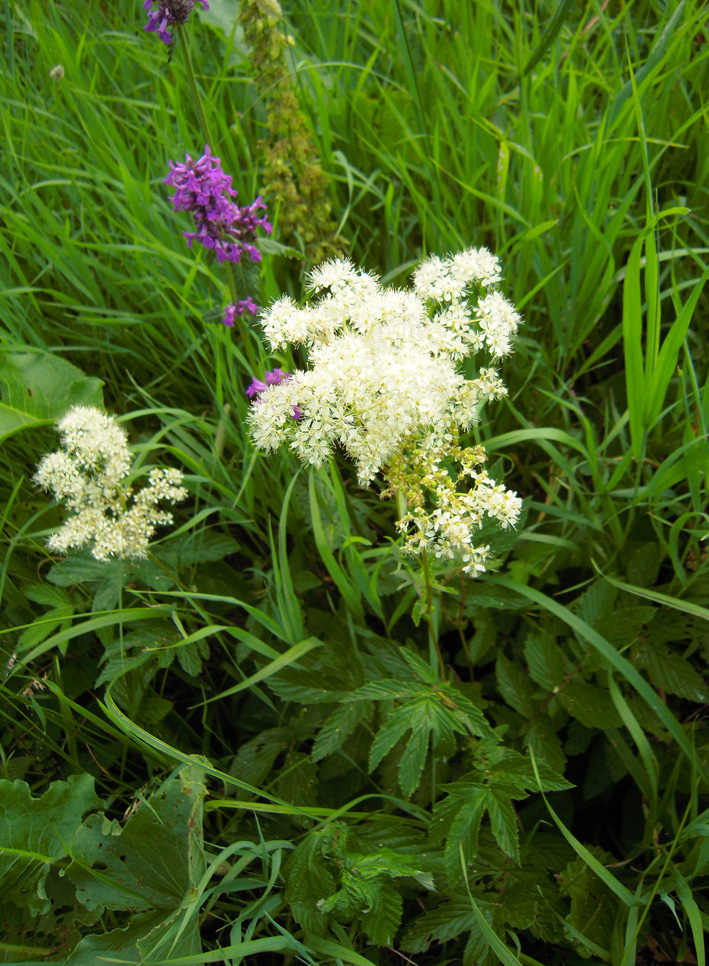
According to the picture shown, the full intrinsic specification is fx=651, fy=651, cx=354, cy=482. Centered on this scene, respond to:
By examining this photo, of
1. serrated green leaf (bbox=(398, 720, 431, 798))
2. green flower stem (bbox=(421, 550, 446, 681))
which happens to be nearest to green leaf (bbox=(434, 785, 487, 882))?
serrated green leaf (bbox=(398, 720, 431, 798))

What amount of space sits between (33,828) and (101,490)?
0.89 m

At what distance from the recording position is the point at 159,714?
179 centimetres

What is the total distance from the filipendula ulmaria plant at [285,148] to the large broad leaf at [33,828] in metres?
1.72

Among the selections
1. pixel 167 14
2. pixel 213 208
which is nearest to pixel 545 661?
pixel 213 208

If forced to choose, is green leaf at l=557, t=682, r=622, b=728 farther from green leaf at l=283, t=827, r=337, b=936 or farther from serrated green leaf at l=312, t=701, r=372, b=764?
green leaf at l=283, t=827, r=337, b=936

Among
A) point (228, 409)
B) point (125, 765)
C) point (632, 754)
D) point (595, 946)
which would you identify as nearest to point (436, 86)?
point (228, 409)

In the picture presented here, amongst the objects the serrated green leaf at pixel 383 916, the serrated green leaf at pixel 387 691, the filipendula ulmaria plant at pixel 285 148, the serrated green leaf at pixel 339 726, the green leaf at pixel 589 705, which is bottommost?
the serrated green leaf at pixel 383 916

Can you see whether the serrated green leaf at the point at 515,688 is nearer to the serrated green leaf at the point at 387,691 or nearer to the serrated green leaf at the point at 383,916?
the serrated green leaf at the point at 387,691

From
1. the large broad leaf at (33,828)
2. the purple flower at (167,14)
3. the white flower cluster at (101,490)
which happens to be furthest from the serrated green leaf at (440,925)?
the purple flower at (167,14)

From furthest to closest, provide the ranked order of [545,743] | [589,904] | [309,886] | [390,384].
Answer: [545,743] → [589,904] → [309,886] → [390,384]

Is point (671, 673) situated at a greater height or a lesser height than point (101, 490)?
lesser

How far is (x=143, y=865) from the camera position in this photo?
1.52 metres

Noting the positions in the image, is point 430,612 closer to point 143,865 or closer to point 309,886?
point 309,886

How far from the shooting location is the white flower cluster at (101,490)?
5.98ft
